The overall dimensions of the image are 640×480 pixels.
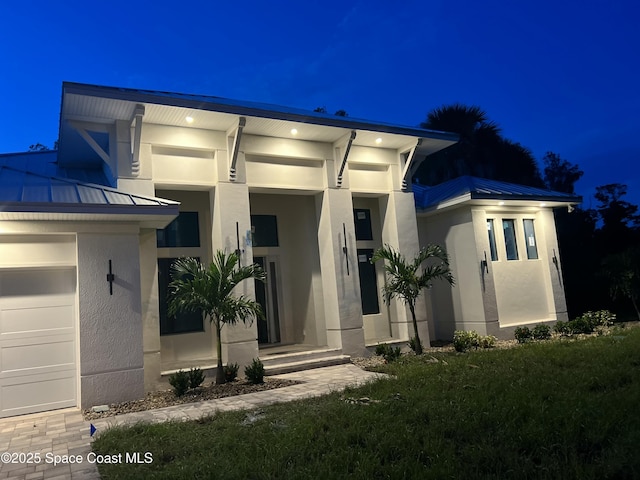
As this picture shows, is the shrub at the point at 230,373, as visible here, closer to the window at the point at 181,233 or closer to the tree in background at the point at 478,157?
the window at the point at 181,233

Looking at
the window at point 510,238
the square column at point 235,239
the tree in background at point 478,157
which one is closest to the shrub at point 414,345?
the square column at point 235,239

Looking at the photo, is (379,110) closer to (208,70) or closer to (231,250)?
(208,70)

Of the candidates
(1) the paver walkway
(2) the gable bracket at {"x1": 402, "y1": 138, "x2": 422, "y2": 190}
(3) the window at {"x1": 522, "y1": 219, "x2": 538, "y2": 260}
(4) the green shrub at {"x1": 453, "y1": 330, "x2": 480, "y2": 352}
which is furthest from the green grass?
(3) the window at {"x1": 522, "y1": 219, "x2": 538, "y2": 260}

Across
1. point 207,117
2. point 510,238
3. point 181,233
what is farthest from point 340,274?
point 510,238

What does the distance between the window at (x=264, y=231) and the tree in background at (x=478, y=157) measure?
1321 centimetres

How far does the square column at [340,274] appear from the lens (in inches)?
449

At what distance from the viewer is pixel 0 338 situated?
7691 millimetres

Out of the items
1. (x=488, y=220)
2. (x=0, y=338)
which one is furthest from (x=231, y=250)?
(x=488, y=220)

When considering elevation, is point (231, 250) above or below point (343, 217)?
below

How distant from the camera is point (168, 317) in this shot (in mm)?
10500

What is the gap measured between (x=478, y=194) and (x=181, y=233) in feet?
25.0

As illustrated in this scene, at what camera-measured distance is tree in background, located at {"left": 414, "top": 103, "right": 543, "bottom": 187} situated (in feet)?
79.0

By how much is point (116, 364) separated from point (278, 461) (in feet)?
15.6

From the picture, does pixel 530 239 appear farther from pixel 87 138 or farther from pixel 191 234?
pixel 87 138
